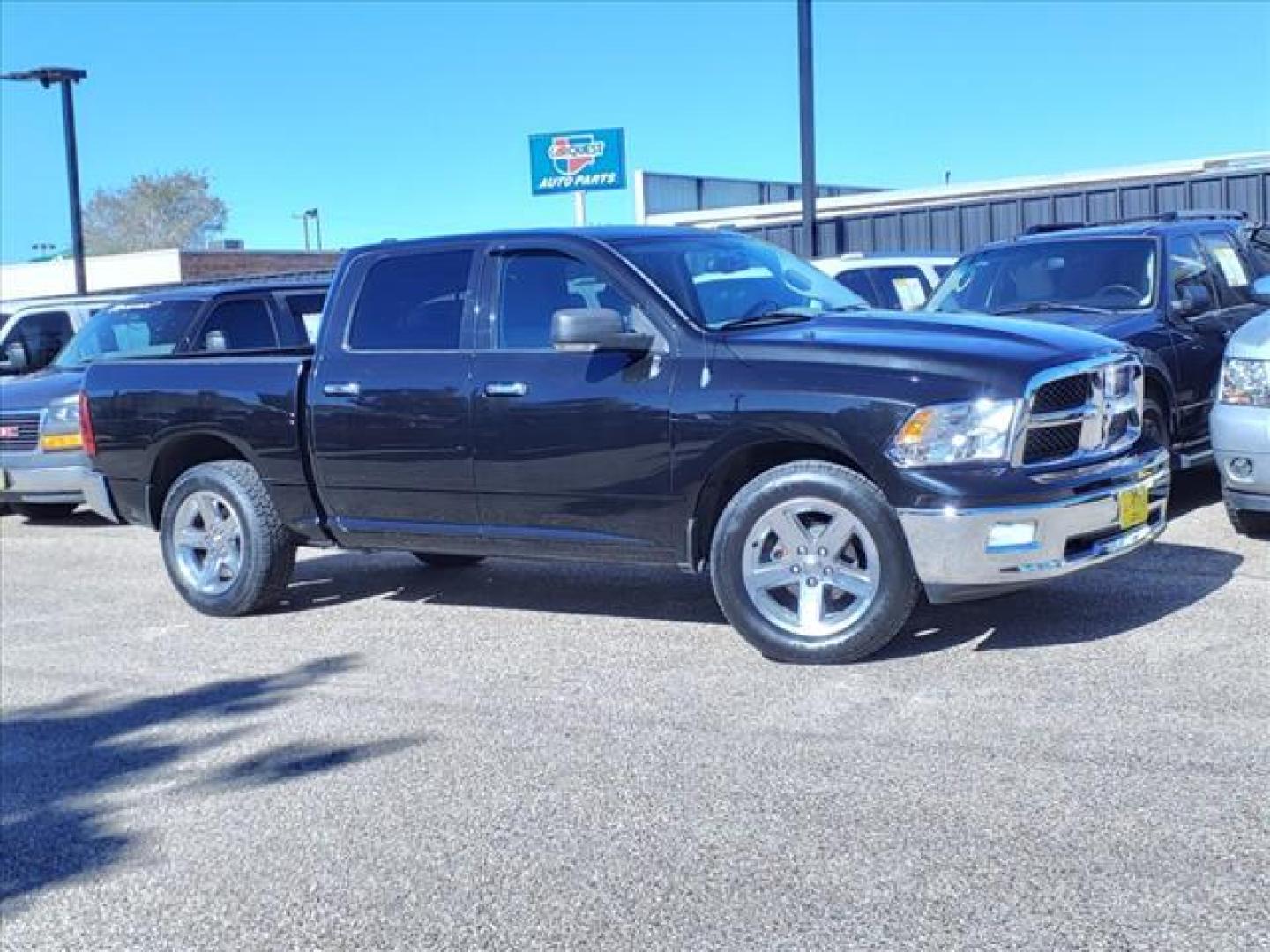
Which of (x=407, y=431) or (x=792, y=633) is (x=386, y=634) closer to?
(x=407, y=431)

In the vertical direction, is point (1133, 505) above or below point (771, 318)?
below

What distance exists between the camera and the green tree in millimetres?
75000

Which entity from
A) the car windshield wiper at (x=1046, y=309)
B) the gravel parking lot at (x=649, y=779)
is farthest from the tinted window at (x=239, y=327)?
the car windshield wiper at (x=1046, y=309)

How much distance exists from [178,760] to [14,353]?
8997mm

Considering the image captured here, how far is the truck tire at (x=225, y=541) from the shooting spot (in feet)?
26.1

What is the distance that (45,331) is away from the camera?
14.9 meters

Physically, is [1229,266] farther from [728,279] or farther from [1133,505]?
[728,279]

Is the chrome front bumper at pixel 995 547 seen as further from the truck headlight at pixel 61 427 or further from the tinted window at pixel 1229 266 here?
the truck headlight at pixel 61 427

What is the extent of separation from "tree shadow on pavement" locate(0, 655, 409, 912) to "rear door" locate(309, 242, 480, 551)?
2.65ft

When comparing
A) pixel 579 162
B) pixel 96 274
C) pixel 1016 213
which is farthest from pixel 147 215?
pixel 1016 213

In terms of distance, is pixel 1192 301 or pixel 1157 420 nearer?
pixel 1157 420

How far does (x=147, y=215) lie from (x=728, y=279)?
7365cm

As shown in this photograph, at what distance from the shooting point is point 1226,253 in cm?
1027

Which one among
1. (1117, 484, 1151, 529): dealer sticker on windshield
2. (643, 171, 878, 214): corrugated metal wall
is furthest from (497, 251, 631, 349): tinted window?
(643, 171, 878, 214): corrugated metal wall
